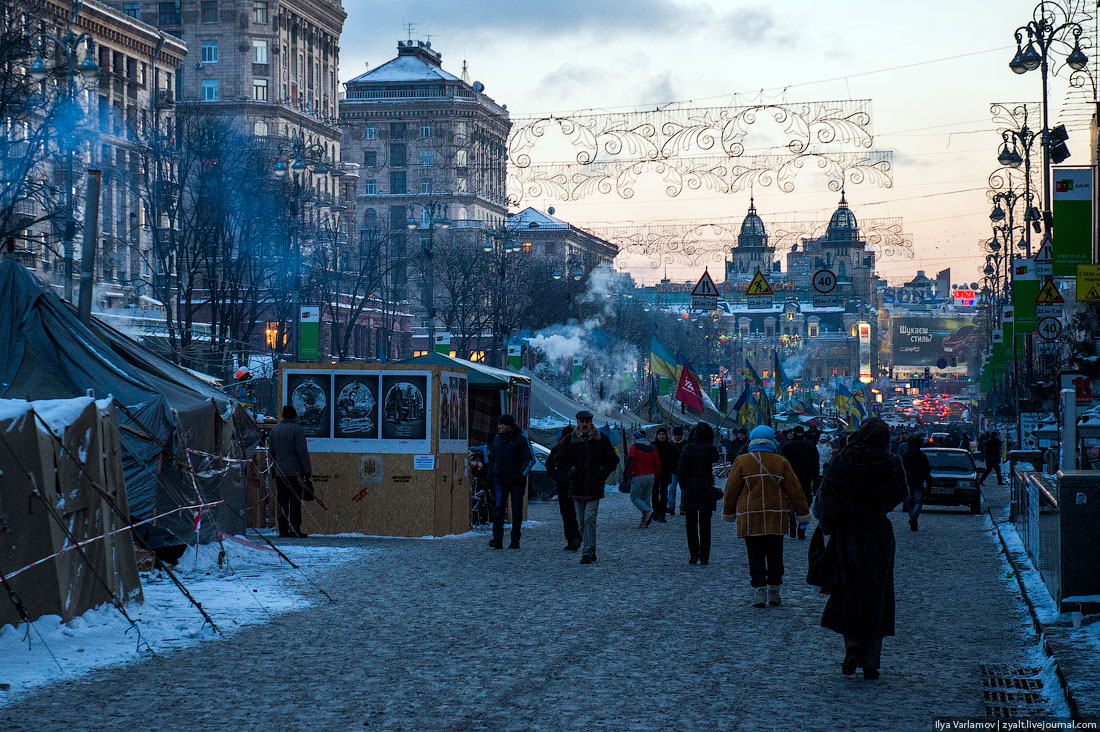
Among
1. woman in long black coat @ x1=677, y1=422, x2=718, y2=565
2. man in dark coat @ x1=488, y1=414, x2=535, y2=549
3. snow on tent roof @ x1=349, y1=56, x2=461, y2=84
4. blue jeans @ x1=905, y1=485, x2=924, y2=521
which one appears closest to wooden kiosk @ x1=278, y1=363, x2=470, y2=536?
man in dark coat @ x1=488, y1=414, x2=535, y2=549

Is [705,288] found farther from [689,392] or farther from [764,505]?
[764,505]

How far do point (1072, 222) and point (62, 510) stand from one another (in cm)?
1716

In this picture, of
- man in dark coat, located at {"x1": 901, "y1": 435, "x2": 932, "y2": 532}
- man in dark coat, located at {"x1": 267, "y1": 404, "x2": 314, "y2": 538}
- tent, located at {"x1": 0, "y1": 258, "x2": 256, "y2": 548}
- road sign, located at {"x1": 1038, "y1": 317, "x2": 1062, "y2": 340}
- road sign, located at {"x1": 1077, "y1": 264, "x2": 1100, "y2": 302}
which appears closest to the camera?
tent, located at {"x1": 0, "y1": 258, "x2": 256, "y2": 548}

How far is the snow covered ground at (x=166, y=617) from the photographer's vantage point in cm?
1021

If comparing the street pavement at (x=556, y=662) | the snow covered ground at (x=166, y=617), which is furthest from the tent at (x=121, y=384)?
the street pavement at (x=556, y=662)

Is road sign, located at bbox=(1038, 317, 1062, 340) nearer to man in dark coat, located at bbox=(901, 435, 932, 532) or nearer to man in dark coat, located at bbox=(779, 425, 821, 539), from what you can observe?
man in dark coat, located at bbox=(901, 435, 932, 532)

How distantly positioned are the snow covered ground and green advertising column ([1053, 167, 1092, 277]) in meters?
12.4

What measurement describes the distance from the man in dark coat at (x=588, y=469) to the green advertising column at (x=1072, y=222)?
962 centimetres

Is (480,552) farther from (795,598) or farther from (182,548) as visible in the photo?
(795,598)

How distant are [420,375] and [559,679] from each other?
39.2 feet

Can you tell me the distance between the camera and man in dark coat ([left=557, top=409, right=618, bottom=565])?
17922 millimetres

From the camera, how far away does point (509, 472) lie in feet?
65.5

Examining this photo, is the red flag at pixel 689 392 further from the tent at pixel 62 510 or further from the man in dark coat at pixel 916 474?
the tent at pixel 62 510

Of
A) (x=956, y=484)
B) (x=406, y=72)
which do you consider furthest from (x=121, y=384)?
(x=406, y=72)
